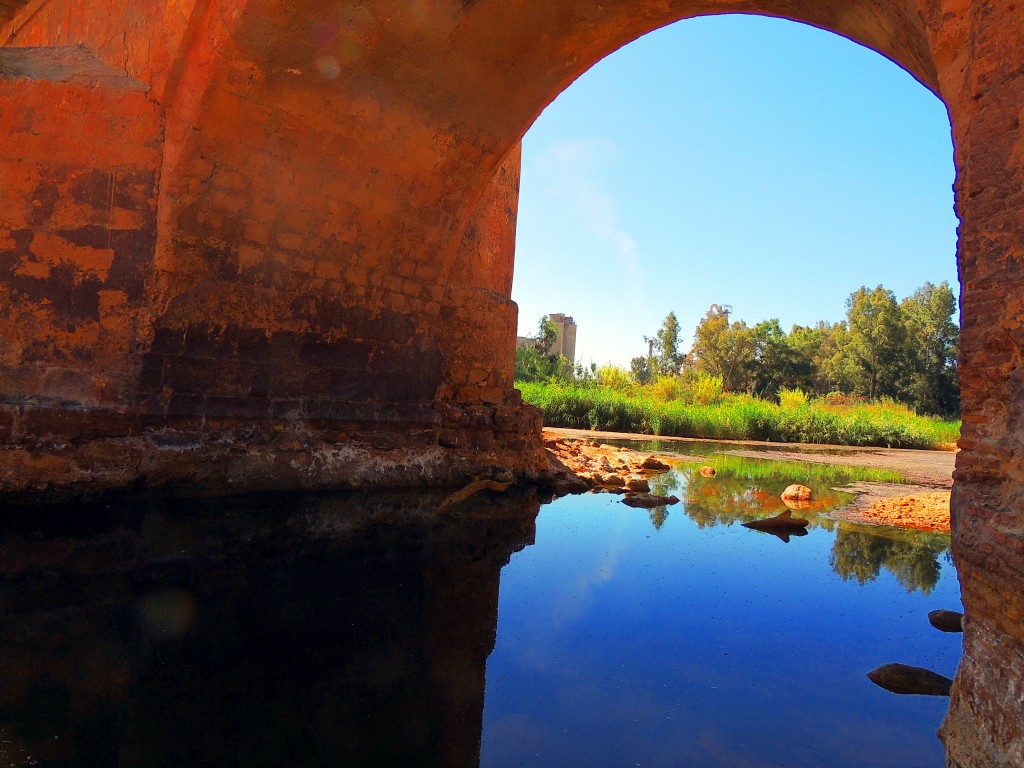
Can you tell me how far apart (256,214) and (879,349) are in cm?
3443

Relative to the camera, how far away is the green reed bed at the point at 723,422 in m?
16.0

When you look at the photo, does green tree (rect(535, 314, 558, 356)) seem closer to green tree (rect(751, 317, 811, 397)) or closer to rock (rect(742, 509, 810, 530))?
green tree (rect(751, 317, 811, 397))

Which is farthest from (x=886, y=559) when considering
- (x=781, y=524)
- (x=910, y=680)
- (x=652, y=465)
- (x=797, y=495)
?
(x=652, y=465)

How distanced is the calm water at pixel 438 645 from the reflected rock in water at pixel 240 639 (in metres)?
0.01

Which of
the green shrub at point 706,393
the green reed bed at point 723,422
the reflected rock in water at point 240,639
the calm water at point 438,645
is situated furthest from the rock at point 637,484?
the green shrub at point 706,393

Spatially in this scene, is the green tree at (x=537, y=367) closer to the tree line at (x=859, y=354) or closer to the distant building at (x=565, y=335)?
the tree line at (x=859, y=354)

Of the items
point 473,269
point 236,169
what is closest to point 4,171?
point 236,169

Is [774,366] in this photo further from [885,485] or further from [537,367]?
[885,485]

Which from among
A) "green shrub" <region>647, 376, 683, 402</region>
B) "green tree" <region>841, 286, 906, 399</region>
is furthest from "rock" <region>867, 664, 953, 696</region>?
"green tree" <region>841, 286, 906, 399</region>

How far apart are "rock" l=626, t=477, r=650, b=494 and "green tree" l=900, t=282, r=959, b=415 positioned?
95.1ft

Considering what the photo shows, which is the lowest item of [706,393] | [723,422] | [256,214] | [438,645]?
[438,645]

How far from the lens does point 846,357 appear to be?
35469 mm

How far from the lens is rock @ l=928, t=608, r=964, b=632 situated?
2904mm

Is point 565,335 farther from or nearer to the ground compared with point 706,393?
farther from the ground
